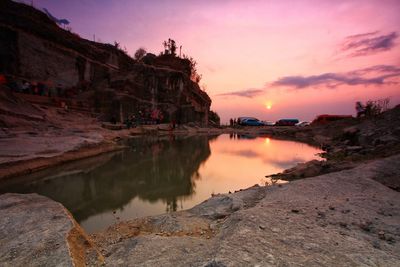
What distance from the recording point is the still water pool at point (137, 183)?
9203mm

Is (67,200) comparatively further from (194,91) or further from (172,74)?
Answer: (194,91)

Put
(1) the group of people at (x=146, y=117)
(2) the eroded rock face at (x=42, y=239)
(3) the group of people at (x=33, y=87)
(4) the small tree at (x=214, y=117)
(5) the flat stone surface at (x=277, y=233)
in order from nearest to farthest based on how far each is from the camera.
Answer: (5) the flat stone surface at (x=277, y=233) → (2) the eroded rock face at (x=42, y=239) → (3) the group of people at (x=33, y=87) → (1) the group of people at (x=146, y=117) → (4) the small tree at (x=214, y=117)

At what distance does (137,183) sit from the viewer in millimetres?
12914

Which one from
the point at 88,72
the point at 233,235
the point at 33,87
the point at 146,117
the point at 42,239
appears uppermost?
the point at 88,72

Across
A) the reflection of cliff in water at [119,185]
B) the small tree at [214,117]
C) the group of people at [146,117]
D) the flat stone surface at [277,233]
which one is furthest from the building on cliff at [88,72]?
the flat stone surface at [277,233]

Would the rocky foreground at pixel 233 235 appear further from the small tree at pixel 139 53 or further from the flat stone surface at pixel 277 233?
the small tree at pixel 139 53

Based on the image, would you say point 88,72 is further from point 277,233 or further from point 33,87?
point 277,233

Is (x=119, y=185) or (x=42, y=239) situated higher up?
(x=42, y=239)

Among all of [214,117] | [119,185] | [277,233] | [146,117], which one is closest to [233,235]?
[277,233]

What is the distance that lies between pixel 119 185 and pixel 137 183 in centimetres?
87

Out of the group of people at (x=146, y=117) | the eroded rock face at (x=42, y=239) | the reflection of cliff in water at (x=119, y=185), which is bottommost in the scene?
the reflection of cliff in water at (x=119, y=185)

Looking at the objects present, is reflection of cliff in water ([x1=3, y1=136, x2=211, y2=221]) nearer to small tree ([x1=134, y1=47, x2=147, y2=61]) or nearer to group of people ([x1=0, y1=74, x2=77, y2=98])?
group of people ([x1=0, y1=74, x2=77, y2=98])

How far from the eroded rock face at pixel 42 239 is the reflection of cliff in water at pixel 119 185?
3031 mm

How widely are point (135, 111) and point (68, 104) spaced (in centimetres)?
1246
